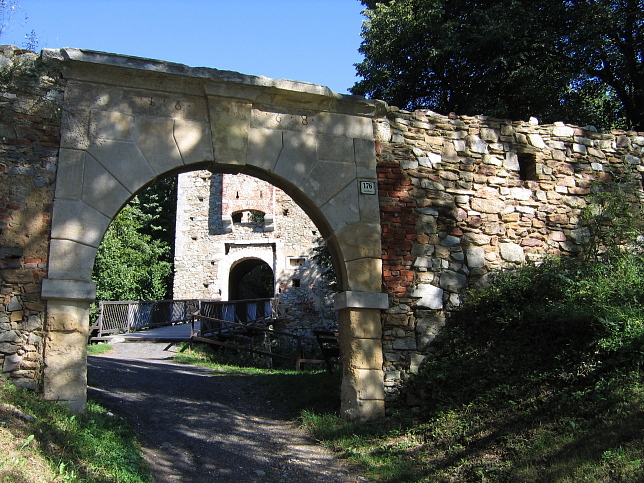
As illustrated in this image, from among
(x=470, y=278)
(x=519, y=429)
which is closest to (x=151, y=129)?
(x=470, y=278)

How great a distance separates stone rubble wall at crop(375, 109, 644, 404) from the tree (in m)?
3.62

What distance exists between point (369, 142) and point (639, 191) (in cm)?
390

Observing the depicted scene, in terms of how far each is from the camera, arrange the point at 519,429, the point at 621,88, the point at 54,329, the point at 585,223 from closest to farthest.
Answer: the point at 519,429 < the point at 54,329 < the point at 585,223 < the point at 621,88

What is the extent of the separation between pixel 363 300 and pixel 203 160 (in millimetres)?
2403

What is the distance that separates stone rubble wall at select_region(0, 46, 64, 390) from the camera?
530 centimetres

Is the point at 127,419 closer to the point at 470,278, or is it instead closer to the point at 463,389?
the point at 463,389

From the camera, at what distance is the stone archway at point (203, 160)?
5.49 metres

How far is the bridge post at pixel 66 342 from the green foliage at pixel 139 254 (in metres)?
13.7

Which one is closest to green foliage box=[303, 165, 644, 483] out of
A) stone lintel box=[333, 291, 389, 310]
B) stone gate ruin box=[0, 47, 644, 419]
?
stone gate ruin box=[0, 47, 644, 419]

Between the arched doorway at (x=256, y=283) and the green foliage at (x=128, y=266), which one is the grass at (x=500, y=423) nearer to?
the green foliage at (x=128, y=266)

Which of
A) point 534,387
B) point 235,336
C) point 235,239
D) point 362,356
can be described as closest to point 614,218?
point 534,387

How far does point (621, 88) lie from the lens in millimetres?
11984

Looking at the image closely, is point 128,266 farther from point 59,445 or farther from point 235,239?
point 59,445

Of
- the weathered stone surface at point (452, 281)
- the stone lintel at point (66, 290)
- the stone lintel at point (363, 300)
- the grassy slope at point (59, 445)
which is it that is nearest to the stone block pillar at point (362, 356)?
the stone lintel at point (363, 300)
